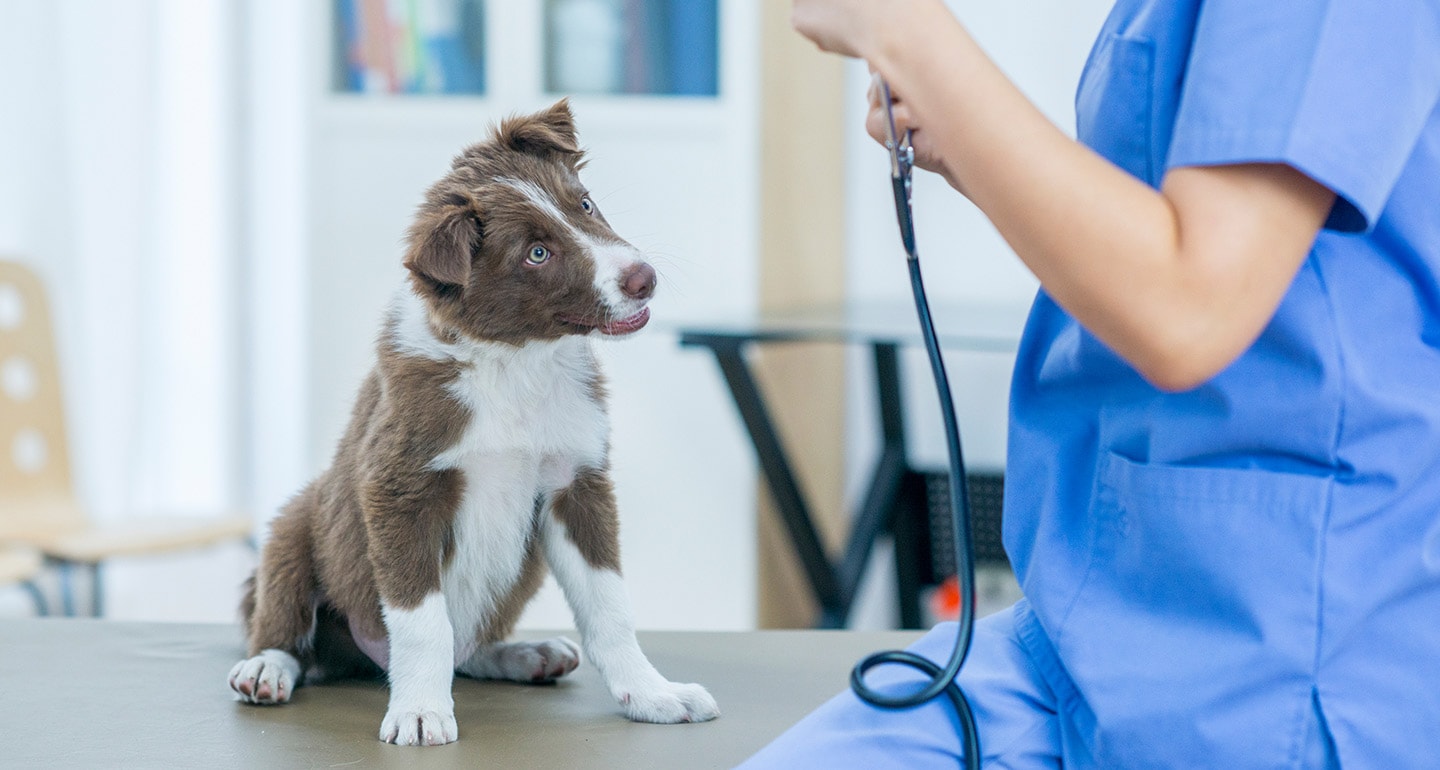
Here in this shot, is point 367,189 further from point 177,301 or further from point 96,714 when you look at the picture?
point 96,714

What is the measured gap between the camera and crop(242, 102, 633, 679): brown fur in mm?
1082

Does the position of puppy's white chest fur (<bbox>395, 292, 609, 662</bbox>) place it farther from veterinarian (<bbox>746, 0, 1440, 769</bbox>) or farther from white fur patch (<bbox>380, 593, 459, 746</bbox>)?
veterinarian (<bbox>746, 0, 1440, 769</bbox>)

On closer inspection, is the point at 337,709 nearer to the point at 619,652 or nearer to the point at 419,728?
the point at 419,728

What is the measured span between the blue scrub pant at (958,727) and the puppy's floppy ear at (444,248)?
0.46 m

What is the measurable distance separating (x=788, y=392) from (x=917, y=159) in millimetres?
2370

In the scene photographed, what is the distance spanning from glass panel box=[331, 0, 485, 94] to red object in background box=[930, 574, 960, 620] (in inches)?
69.4

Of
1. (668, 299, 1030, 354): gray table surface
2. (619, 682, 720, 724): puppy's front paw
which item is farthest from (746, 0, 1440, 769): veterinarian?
(668, 299, 1030, 354): gray table surface

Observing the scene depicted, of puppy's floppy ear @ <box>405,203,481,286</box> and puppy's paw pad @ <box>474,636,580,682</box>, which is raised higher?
puppy's floppy ear @ <box>405,203,481,286</box>

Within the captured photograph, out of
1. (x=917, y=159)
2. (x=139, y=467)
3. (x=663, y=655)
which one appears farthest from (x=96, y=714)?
(x=139, y=467)

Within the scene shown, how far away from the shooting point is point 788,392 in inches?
134

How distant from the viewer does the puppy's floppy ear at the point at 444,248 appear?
3.48 ft

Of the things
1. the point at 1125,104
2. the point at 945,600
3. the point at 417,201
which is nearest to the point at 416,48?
the point at 417,201

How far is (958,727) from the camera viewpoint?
922 mm

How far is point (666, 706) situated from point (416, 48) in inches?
103
